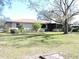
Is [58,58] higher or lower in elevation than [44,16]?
lower

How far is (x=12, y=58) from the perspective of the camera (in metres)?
10.1

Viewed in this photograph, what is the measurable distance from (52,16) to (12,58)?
23362 millimetres

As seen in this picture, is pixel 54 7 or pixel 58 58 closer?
pixel 58 58

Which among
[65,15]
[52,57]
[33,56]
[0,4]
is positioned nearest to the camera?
[52,57]

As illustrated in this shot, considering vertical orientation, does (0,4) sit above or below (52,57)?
above

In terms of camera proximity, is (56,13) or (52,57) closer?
(52,57)

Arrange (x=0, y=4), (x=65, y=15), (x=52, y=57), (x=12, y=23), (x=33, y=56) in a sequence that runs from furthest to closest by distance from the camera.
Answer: (x=12, y=23) < (x=65, y=15) < (x=0, y=4) < (x=33, y=56) < (x=52, y=57)

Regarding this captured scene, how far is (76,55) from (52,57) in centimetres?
175

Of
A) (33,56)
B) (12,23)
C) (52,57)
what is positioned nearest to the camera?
(52,57)

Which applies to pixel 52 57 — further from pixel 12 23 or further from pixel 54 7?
pixel 12 23

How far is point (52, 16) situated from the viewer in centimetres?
3278

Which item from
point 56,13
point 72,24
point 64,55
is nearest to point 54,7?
point 56,13

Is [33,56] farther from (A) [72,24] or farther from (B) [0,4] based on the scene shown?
(A) [72,24]

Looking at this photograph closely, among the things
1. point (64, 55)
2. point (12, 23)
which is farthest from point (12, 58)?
point (12, 23)
